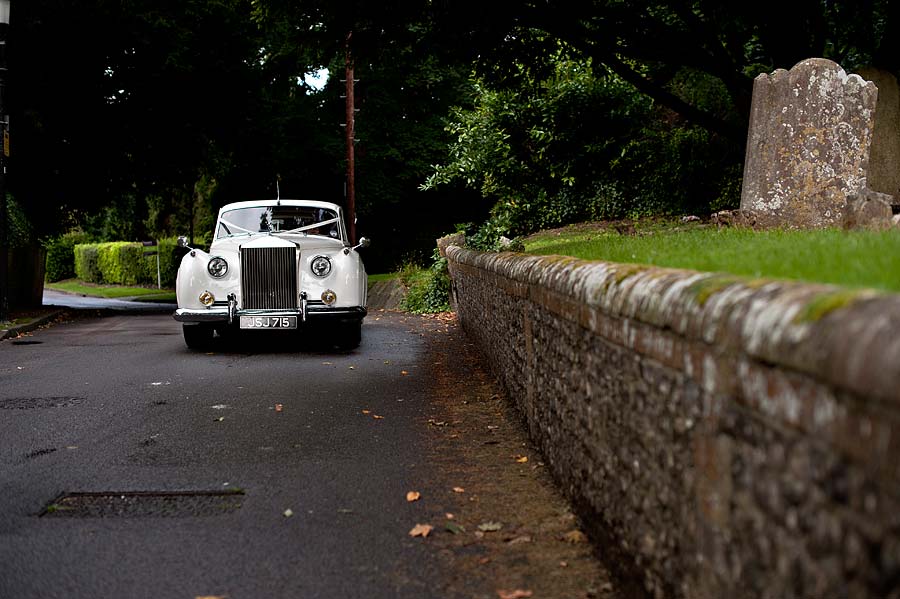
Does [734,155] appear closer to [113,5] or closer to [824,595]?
[113,5]

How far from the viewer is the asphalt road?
13.1ft

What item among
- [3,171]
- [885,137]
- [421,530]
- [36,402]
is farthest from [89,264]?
[421,530]

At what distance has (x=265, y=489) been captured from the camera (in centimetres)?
539

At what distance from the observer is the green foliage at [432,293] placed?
1961cm

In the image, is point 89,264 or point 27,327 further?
point 89,264

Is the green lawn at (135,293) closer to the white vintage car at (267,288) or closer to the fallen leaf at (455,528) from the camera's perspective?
the white vintage car at (267,288)

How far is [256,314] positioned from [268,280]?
1.66ft

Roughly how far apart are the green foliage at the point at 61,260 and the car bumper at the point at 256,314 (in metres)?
41.3

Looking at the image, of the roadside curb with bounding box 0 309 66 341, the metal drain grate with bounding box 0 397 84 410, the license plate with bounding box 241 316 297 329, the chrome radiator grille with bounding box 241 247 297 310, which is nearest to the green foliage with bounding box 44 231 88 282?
the roadside curb with bounding box 0 309 66 341

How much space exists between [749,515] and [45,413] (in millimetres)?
6554

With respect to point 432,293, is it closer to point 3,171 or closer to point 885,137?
point 3,171

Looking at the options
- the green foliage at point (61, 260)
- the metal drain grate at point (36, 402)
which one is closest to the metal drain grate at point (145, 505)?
the metal drain grate at point (36, 402)

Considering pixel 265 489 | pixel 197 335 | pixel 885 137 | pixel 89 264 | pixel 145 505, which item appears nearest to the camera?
pixel 145 505

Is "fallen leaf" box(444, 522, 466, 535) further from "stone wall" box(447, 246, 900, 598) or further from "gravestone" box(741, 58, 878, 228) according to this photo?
"gravestone" box(741, 58, 878, 228)
